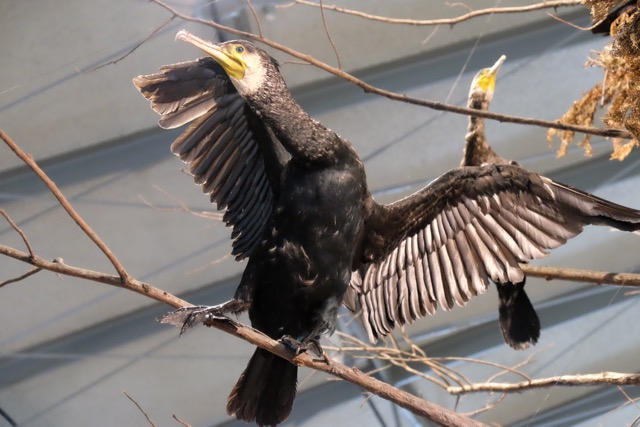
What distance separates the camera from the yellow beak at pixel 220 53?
37.9 inches

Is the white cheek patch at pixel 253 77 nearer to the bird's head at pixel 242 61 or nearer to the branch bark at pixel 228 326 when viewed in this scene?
the bird's head at pixel 242 61

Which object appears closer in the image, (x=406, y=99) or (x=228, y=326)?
(x=228, y=326)

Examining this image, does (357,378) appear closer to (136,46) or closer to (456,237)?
(456,237)

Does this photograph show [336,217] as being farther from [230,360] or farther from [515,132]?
[515,132]

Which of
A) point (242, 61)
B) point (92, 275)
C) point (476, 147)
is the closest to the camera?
point (92, 275)

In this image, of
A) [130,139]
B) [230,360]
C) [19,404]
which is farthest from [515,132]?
[19,404]

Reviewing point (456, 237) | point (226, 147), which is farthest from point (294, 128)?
point (456, 237)

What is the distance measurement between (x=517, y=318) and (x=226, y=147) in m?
0.65

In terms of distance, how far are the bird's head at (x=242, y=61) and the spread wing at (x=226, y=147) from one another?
144mm

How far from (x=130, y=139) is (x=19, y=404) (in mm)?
420

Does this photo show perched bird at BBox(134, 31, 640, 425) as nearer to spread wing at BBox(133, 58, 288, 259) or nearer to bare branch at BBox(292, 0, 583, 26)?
spread wing at BBox(133, 58, 288, 259)

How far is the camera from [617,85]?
1302 mm

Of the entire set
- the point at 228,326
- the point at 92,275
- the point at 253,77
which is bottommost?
the point at 228,326

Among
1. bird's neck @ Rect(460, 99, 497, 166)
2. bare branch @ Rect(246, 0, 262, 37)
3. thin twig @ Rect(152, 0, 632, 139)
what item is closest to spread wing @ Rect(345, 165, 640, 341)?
thin twig @ Rect(152, 0, 632, 139)
